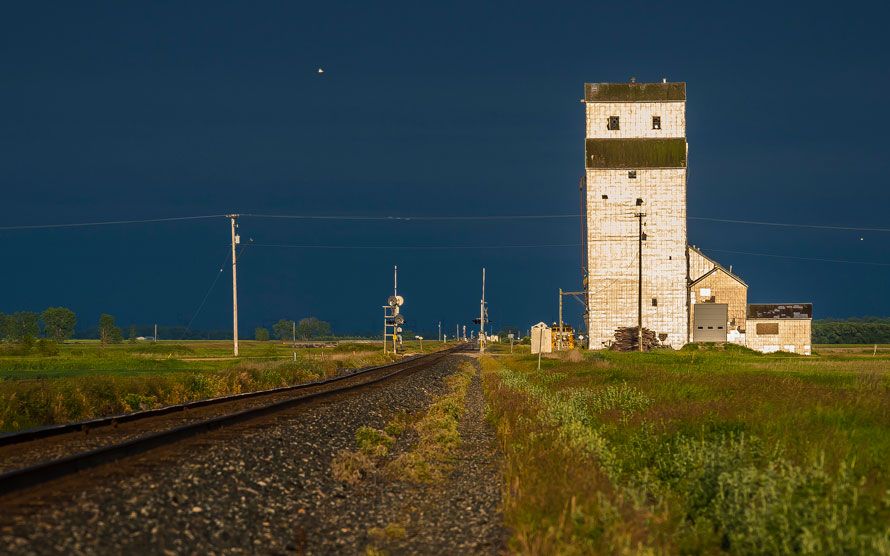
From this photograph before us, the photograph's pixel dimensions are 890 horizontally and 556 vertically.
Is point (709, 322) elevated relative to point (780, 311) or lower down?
lower down

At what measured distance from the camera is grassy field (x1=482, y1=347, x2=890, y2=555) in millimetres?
8141

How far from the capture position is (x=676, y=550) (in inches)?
331

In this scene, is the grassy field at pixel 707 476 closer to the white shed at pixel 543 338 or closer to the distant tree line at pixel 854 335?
the white shed at pixel 543 338

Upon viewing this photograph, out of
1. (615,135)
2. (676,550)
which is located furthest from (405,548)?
(615,135)

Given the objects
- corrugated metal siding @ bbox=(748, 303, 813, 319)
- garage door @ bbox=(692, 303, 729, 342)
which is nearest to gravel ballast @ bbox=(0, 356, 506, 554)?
garage door @ bbox=(692, 303, 729, 342)

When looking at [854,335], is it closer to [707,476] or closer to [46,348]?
[46,348]

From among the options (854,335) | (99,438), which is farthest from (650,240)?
(854,335)

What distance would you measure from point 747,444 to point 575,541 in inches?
211

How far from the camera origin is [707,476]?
10.3 metres

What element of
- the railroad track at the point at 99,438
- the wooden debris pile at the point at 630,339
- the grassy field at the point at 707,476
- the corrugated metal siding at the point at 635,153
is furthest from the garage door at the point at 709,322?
the railroad track at the point at 99,438

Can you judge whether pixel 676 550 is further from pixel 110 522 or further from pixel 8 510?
pixel 8 510

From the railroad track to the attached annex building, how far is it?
168 feet

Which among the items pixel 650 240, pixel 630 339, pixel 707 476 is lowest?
pixel 630 339

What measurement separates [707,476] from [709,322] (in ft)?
215
